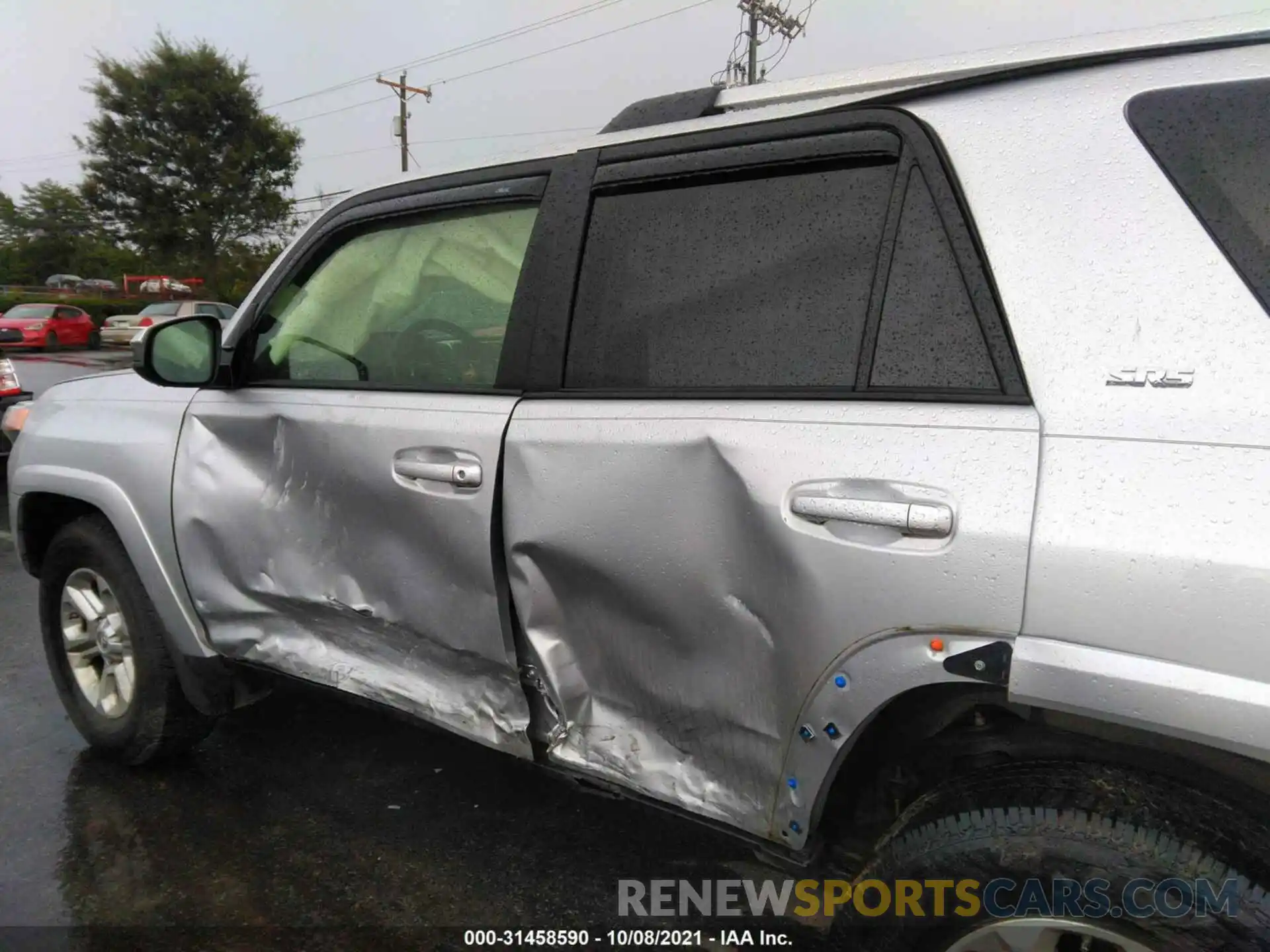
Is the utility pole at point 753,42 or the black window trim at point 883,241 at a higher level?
the utility pole at point 753,42

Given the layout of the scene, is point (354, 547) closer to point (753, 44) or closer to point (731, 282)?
point (731, 282)

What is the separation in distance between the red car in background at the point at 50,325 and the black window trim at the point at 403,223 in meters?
24.1

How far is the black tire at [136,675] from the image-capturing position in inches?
111

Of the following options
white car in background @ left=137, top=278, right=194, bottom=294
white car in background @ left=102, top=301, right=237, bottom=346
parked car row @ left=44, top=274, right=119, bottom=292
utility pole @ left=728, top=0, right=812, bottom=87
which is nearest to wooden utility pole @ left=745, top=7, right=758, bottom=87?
utility pole @ left=728, top=0, right=812, bottom=87

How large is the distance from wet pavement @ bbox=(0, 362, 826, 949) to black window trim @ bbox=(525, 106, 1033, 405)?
98cm

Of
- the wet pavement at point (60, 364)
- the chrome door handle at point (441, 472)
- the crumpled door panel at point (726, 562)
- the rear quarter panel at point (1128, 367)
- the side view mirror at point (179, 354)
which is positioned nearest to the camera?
the rear quarter panel at point (1128, 367)

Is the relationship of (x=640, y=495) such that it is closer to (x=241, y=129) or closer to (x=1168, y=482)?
(x=1168, y=482)

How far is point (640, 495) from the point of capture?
178cm

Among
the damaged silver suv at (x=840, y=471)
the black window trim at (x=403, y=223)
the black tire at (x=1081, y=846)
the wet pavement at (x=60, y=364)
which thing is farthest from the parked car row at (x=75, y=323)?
the black tire at (x=1081, y=846)

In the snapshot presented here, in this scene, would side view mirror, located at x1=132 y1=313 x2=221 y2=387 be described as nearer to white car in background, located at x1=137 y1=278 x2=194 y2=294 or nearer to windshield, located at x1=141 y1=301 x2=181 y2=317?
windshield, located at x1=141 y1=301 x2=181 y2=317

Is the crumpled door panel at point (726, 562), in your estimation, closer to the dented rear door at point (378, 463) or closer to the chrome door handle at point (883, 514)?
the chrome door handle at point (883, 514)

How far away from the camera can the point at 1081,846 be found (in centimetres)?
134

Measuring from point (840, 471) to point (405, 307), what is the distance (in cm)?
Answer: 149

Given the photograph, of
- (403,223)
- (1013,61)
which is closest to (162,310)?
(403,223)
